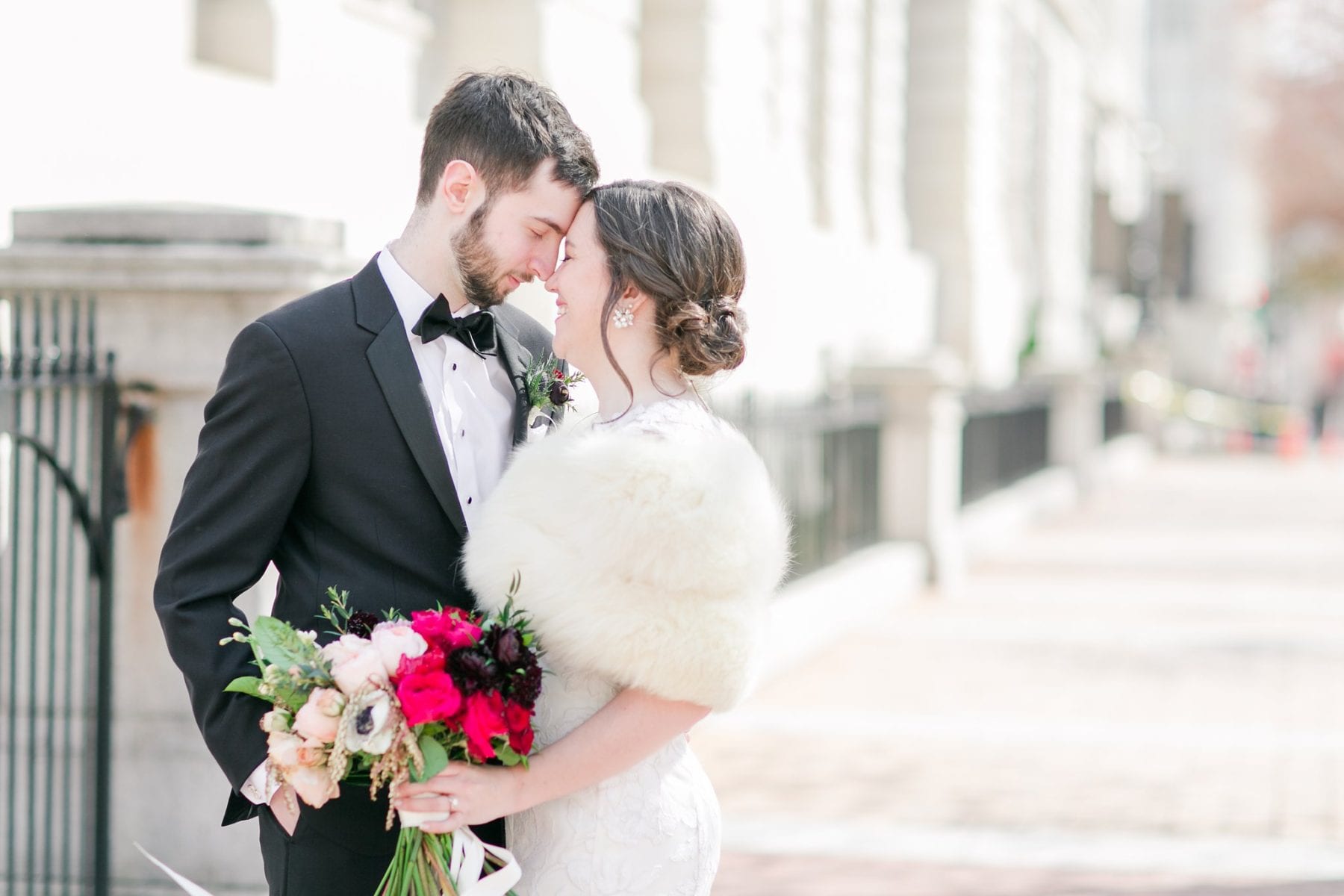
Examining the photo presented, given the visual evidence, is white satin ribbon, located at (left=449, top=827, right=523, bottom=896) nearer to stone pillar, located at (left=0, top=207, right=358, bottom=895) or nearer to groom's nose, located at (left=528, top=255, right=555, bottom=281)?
groom's nose, located at (left=528, top=255, right=555, bottom=281)

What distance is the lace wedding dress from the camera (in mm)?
2766

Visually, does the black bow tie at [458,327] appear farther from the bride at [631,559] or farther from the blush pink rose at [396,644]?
the blush pink rose at [396,644]

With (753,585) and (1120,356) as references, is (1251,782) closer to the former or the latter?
(753,585)

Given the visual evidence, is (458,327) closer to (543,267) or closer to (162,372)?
(543,267)

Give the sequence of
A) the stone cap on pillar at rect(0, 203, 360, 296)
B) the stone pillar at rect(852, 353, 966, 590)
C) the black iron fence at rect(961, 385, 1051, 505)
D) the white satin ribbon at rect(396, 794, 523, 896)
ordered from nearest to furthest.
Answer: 1. the white satin ribbon at rect(396, 794, 523, 896)
2. the stone cap on pillar at rect(0, 203, 360, 296)
3. the stone pillar at rect(852, 353, 966, 590)
4. the black iron fence at rect(961, 385, 1051, 505)

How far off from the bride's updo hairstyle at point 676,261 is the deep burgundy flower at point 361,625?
1.79 feet

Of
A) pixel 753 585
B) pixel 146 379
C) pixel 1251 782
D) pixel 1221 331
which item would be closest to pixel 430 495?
pixel 753 585

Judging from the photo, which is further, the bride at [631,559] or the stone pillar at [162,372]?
the stone pillar at [162,372]

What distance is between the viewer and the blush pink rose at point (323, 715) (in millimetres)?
2496

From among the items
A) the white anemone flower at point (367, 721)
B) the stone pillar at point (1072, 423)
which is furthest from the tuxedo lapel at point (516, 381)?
the stone pillar at point (1072, 423)

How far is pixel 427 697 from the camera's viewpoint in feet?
8.16

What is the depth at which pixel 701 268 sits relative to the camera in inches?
109

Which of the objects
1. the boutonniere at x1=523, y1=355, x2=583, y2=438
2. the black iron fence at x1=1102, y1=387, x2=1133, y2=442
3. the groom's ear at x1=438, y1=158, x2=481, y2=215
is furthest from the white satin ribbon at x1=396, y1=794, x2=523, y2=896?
the black iron fence at x1=1102, y1=387, x2=1133, y2=442

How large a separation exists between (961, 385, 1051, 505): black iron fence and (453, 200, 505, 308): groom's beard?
46.2ft
